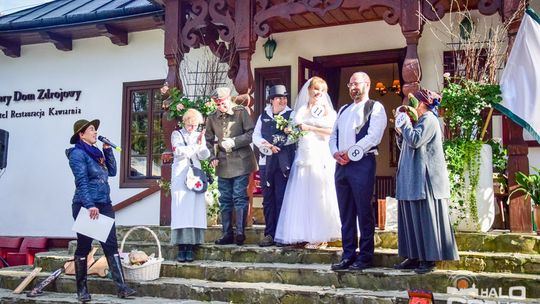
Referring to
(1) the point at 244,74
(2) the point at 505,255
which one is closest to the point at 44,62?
(1) the point at 244,74

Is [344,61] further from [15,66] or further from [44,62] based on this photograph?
[15,66]

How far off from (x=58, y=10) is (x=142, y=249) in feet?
21.8

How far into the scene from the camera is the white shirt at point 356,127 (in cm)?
586

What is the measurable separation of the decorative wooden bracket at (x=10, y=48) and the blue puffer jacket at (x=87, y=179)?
6.40 meters

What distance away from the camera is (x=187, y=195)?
682cm

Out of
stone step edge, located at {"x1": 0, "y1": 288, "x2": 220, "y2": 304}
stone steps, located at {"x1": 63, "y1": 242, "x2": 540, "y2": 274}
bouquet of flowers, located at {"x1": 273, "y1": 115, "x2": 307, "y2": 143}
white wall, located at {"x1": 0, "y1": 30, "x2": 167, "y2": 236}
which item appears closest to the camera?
stone steps, located at {"x1": 63, "y1": 242, "x2": 540, "y2": 274}

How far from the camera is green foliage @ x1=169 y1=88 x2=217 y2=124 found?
7543 millimetres

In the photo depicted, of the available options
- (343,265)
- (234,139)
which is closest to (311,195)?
(343,265)

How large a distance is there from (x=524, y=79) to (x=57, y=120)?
8.35 m

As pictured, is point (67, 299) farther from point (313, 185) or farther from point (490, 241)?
point (490, 241)

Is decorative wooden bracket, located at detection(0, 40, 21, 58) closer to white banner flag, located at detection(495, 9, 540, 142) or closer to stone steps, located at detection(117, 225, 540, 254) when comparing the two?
stone steps, located at detection(117, 225, 540, 254)

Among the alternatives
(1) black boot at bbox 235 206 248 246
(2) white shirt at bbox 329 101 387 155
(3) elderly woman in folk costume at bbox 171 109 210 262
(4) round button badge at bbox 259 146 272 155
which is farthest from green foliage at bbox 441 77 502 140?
(3) elderly woman in folk costume at bbox 171 109 210 262

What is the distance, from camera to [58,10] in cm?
1192

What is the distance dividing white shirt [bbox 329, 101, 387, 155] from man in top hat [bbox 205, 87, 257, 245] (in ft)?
4.18
